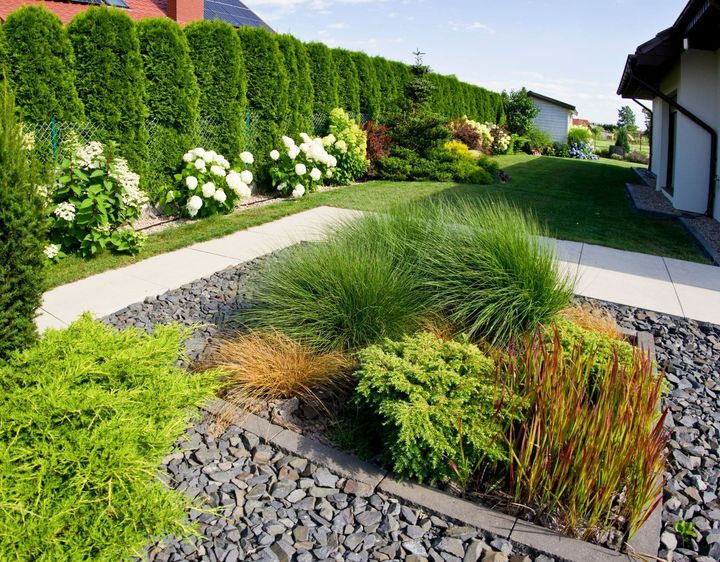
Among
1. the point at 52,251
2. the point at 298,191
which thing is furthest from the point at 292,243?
the point at 298,191

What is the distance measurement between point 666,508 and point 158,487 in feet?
6.91

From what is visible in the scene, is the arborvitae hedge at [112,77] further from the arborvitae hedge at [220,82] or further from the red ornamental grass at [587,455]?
the red ornamental grass at [587,455]

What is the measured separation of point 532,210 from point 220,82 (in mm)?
5369

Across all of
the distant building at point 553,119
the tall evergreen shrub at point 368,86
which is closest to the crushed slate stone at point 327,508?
the tall evergreen shrub at point 368,86

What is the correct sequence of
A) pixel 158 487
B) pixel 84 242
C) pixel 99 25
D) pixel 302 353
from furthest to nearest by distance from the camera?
pixel 99 25, pixel 84 242, pixel 302 353, pixel 158 487

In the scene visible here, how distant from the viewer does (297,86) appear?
1066cm

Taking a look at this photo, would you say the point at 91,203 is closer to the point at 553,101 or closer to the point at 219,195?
the point at 219,195

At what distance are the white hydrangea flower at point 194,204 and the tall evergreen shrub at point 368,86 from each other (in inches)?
268

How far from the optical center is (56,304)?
4.67 meters

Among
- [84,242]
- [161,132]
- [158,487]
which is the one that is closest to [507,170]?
[161,132]

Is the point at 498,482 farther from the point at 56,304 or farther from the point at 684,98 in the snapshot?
the point at 684,98

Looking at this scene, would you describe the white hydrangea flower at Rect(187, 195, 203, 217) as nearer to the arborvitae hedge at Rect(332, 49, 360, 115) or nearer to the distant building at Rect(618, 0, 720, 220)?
the arborvitae hedge at Rect(332, 49, 360, 115)

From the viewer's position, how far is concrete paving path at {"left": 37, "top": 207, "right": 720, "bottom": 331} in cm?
475

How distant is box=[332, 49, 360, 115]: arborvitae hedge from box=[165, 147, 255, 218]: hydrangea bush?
508cm
